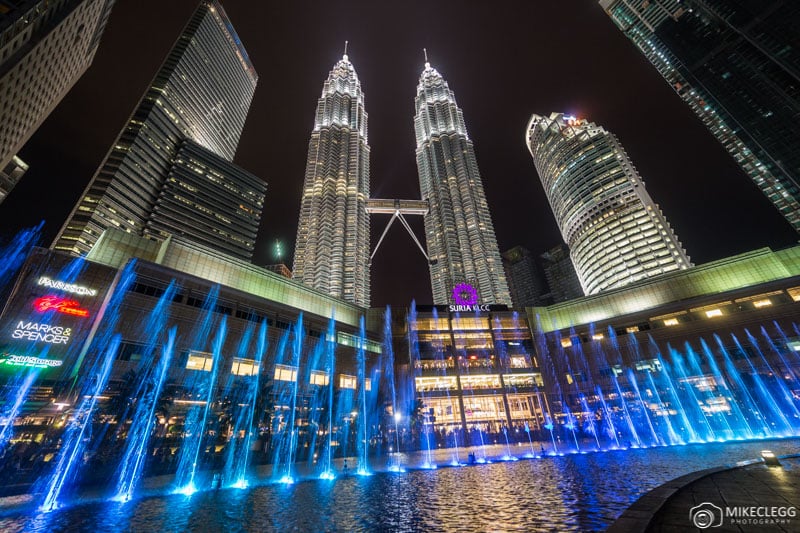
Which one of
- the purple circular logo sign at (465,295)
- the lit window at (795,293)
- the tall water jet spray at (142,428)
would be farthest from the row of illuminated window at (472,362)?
the tall water jet spray at (142,428)

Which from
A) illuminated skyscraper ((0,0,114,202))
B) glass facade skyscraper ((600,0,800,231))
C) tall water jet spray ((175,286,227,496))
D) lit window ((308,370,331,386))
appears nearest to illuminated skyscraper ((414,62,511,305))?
lit window ((308,370,331,386))

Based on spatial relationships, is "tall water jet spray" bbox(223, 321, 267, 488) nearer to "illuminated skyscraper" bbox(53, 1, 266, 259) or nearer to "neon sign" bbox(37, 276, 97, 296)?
"neon sign" bbox(37, 276, 97, 296)

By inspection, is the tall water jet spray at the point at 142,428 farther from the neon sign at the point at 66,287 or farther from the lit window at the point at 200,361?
the neon sign at the point at 66,287

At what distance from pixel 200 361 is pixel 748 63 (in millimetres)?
129311

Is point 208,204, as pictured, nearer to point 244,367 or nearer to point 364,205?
point 364,205

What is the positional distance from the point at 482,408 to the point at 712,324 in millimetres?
43144

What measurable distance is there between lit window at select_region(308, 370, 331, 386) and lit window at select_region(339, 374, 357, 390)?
3.05 m

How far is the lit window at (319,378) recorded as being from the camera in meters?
52.9

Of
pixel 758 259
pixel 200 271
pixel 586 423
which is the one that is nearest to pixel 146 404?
pixel 200 271

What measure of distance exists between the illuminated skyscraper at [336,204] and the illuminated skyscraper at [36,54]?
7301 centimetres

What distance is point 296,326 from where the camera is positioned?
177 feet

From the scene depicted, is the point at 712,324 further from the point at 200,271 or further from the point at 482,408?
the point at 200,271

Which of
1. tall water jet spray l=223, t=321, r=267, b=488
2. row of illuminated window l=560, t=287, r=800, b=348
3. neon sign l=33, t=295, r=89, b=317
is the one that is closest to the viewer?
tall water jet spray l=223, t=321, r=267, b=488

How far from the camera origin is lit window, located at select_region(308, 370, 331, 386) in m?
52.9
